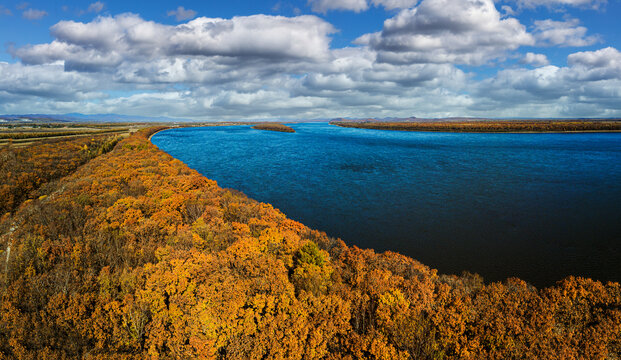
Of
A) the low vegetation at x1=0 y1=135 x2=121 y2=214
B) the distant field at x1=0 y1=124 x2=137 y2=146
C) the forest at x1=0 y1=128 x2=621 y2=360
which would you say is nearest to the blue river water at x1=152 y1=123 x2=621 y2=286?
the forest at x1=0 y1=128 x2=621 y2=360

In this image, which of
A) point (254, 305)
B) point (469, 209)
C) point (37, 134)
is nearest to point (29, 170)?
point (254, 305)

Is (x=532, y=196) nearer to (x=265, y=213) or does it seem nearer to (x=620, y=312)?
(x=620, y=312)

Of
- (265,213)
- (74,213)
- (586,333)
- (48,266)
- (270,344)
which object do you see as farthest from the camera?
(265,213)

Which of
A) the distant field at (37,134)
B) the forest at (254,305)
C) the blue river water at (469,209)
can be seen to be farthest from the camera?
the distant field at (37,134)

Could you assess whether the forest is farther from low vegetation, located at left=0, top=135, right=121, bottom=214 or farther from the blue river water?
low vegetation, located at left=0, top=135, right=121, bottom=214

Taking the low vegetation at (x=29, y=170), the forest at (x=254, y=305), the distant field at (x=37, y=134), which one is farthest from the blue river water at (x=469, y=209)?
the distant field at (x=37, y=134)

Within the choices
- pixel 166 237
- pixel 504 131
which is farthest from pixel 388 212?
pixel 504 131

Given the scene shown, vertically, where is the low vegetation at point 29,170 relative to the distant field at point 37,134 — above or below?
below

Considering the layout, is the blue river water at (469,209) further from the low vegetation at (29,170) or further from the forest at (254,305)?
the low vegetation at (29,170)
